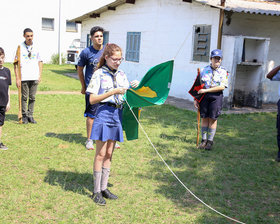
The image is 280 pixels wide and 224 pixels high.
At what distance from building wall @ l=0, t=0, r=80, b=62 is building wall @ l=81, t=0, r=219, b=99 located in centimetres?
1093

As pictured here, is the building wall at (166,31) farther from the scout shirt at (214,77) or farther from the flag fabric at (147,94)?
the flag fabric at (147,94)

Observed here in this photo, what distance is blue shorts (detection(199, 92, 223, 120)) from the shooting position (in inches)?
254

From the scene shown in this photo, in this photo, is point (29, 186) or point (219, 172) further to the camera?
point (219, 172)

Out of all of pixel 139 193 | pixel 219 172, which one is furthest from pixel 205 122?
pixel 139 193

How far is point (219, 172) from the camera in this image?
5480mm

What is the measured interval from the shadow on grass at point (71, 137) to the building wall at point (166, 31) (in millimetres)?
5566

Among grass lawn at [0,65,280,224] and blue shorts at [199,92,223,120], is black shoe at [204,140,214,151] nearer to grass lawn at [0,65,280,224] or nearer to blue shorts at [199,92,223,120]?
grass lawn at [0,65,280,224]

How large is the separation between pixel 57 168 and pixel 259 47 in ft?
27.6

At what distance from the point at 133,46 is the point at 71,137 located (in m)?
9.48

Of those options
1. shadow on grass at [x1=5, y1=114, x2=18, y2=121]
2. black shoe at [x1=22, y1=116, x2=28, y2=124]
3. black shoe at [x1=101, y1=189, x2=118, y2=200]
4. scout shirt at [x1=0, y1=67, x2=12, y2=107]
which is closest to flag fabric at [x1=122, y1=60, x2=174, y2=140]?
black shoe at [x1=101, y1=189, x2=118, y2=200]

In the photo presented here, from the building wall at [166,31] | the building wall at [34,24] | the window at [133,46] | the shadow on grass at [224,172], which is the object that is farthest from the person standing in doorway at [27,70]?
the building wall at [34,24]

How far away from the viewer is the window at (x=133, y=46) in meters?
15.5

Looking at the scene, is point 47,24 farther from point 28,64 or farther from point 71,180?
point 71,180

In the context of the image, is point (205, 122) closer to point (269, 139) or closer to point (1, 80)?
point (269, 139)
